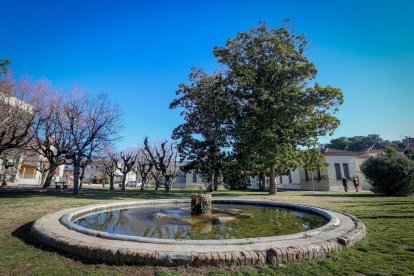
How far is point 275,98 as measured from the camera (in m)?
19.8

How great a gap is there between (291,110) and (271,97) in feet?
6.77

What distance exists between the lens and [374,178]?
1994 centimetres

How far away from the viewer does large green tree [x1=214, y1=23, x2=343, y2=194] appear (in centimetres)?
1847

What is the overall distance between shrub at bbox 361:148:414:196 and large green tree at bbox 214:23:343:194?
5153mm

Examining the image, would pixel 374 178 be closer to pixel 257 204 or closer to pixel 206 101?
pixel 257 204

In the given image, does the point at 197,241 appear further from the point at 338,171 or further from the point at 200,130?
the point at 338,171

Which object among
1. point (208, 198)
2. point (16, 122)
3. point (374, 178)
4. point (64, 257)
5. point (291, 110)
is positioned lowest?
point (64, 257)

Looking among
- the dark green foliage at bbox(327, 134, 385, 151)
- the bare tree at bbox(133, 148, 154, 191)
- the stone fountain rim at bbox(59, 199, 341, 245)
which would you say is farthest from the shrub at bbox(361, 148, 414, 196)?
the dark green foliage at bbox(327, 134, 385, 151)

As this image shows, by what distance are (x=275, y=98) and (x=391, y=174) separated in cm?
1072

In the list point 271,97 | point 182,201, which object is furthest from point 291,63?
point 182,201

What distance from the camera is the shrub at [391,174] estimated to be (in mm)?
18438

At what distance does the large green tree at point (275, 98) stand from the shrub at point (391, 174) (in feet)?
16.9

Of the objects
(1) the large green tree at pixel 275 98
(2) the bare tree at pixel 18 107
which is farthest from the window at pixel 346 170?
(2) the bare tree at pixel 18 107

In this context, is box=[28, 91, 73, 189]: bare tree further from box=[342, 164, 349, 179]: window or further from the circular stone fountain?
box=[342, 164, 349, 179]: window
